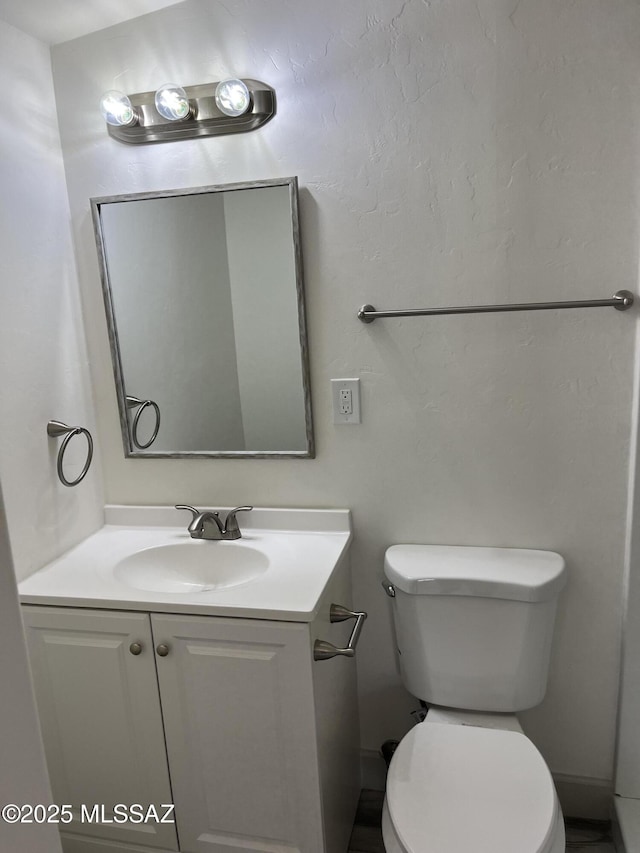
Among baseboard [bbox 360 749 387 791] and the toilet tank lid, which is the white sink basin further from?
baseboard [bbox 360 749 387 791]

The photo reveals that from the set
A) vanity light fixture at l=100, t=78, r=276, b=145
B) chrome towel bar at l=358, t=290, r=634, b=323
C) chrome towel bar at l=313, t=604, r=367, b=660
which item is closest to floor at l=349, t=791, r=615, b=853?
chrome towel bar at l=313, t=604, r=367, b=660

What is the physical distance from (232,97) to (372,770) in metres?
1.97

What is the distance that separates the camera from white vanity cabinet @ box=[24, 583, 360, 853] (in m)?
1.45

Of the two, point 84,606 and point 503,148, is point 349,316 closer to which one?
point 503,148

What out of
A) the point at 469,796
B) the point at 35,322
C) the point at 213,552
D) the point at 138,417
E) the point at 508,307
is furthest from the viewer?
the point at 138,417

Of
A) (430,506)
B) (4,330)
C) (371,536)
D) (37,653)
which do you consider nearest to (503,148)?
(430,506)

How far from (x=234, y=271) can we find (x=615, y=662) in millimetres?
1496

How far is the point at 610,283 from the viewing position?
5.09 ft

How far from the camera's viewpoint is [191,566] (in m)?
1.83

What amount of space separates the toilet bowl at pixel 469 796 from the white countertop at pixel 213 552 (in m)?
0.43

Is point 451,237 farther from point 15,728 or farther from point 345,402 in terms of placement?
point 15,728

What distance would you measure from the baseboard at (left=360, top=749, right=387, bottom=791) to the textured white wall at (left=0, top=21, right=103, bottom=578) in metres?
1.11

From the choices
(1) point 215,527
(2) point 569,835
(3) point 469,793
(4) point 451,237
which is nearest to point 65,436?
(1) point 215,527

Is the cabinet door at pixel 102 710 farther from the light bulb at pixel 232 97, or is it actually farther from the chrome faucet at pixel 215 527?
the light bulb at pixel 232 97
